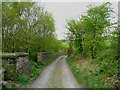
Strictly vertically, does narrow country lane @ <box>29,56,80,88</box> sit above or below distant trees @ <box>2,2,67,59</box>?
below

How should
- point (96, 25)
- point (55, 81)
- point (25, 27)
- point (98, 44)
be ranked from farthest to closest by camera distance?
point (25, 27) < point (96, 25) < point (98, 44) < point (55, 81)

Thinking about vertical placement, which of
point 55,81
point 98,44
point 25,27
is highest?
point 25,27

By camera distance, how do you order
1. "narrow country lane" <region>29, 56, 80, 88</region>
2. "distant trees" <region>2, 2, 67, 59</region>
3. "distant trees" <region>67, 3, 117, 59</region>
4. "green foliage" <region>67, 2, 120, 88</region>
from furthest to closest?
1. "distant trees" <region>67, 3, 117, 59</region>
2. "distant trees" <region>2, 2, 67, 59</region>
3. "narrow country lane" <region>29, 56, 80, 88</region>
4. "green foliage" <region>67, 2, 120, 88</region>

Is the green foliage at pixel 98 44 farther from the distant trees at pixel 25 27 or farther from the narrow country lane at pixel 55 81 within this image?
the distant trees at pixel 25 27

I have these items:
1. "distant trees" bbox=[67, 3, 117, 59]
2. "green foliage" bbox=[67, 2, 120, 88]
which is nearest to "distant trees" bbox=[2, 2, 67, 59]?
"green foliage" bbox=[67, 2, 120, 88]

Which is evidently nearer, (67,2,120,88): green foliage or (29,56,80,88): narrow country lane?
(67,2,120,88): green foliage

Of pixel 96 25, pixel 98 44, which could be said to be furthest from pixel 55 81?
pixel 96 25

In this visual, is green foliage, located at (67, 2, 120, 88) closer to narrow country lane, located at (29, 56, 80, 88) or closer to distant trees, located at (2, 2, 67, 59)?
narrow country lane, located at (29, 56, 80, 88)

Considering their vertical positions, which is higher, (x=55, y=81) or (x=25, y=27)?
(x=25, y=27)

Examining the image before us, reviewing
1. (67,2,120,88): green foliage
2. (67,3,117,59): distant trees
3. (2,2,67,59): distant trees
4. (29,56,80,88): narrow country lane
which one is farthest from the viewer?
(67,3,117,59): distant trees

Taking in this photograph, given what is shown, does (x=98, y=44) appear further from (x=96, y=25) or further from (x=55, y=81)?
(x=55, y=81)

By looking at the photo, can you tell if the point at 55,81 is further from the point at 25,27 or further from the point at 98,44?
the point at 25,27

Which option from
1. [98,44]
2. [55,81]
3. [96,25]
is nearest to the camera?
[55,81]

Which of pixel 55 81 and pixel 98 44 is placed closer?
pixel 55 81
